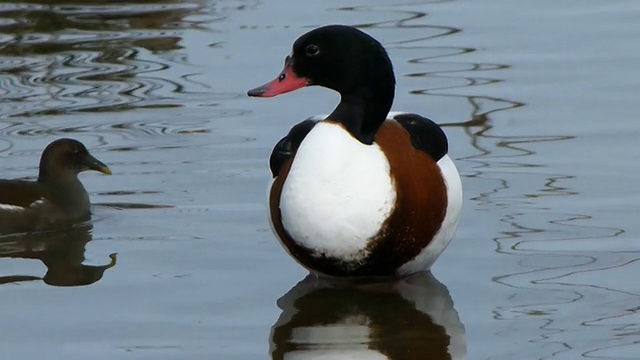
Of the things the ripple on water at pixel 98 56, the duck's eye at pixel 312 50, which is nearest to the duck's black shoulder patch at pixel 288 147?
the duck's eye at pixel 312 50

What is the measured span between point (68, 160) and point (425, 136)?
236cm

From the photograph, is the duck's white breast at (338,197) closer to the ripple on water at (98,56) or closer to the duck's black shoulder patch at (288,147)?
the duck's black shoulder patch at (288,147)

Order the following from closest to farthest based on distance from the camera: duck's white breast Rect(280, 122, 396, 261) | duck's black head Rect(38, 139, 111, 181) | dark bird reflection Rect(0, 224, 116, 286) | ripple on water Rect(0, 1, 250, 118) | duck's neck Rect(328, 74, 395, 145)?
duck's white breast Rect(280, 122, 396, 261) < duck's neck Rect(328, 74, 395, 145) < dark bird reflection Rect(0, 224, 116, 286) < duck's black head Rect(38, 139, 111, 181) < ripple on water Rect(0, 1, 250, 118)

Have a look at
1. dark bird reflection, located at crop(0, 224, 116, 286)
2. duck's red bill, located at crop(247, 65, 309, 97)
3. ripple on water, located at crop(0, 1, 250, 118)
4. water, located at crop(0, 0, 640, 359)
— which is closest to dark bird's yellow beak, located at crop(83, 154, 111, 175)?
water, located at crop(0, 0, 640, 359)

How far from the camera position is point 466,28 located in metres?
11.7

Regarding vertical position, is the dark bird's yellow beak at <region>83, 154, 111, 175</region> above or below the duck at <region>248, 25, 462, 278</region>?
below

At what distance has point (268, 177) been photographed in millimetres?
8641

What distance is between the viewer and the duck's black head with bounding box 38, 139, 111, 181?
8.60 m

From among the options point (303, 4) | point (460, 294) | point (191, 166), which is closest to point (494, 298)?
point (460, 294)

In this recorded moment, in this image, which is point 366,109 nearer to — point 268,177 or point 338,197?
point 338,197

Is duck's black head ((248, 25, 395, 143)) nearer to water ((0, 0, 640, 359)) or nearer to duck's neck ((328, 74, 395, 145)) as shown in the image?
duck's neck ((328, 74, 395, 145))

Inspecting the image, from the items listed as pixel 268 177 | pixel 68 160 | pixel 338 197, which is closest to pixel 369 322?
pixel 338 197

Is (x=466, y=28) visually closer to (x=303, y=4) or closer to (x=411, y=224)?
(x=303, y=4)

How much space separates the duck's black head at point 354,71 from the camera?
22.6ft
